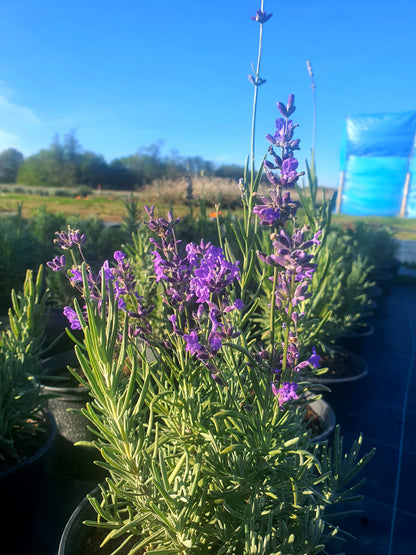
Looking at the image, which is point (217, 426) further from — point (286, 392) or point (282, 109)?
point (282, 109)

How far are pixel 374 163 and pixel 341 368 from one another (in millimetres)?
12479

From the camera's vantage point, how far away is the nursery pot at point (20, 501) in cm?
145

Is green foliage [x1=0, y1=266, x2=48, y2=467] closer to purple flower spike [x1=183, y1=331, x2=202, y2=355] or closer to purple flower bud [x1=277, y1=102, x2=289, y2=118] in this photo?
purple flower spike [x1=183, y1=331, x2=202, y2=355]

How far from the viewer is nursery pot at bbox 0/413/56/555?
4.74 feet

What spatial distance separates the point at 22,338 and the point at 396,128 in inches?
552

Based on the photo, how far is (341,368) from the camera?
2855mm

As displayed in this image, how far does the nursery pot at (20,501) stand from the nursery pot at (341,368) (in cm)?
166

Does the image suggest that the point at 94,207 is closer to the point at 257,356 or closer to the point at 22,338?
the point at 22,338

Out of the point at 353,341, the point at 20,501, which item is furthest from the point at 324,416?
the point at 353,341

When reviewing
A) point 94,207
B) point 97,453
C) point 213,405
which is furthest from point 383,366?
point 94,207

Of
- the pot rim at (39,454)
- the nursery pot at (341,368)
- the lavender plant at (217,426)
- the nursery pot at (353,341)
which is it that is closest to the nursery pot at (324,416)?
the nursery pot at (341,368)

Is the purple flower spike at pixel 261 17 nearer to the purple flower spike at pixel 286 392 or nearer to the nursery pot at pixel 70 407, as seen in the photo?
the purple flower spike at pixel 286 392

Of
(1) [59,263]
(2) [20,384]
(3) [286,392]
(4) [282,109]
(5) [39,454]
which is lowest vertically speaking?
(5) [39,454]

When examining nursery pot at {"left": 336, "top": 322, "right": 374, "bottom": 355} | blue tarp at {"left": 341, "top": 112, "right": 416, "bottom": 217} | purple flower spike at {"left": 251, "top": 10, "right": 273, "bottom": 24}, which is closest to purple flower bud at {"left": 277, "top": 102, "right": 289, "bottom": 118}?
purple flower spike at {"left": 251, "top": 10, "right": 273, "bottom": 24}
